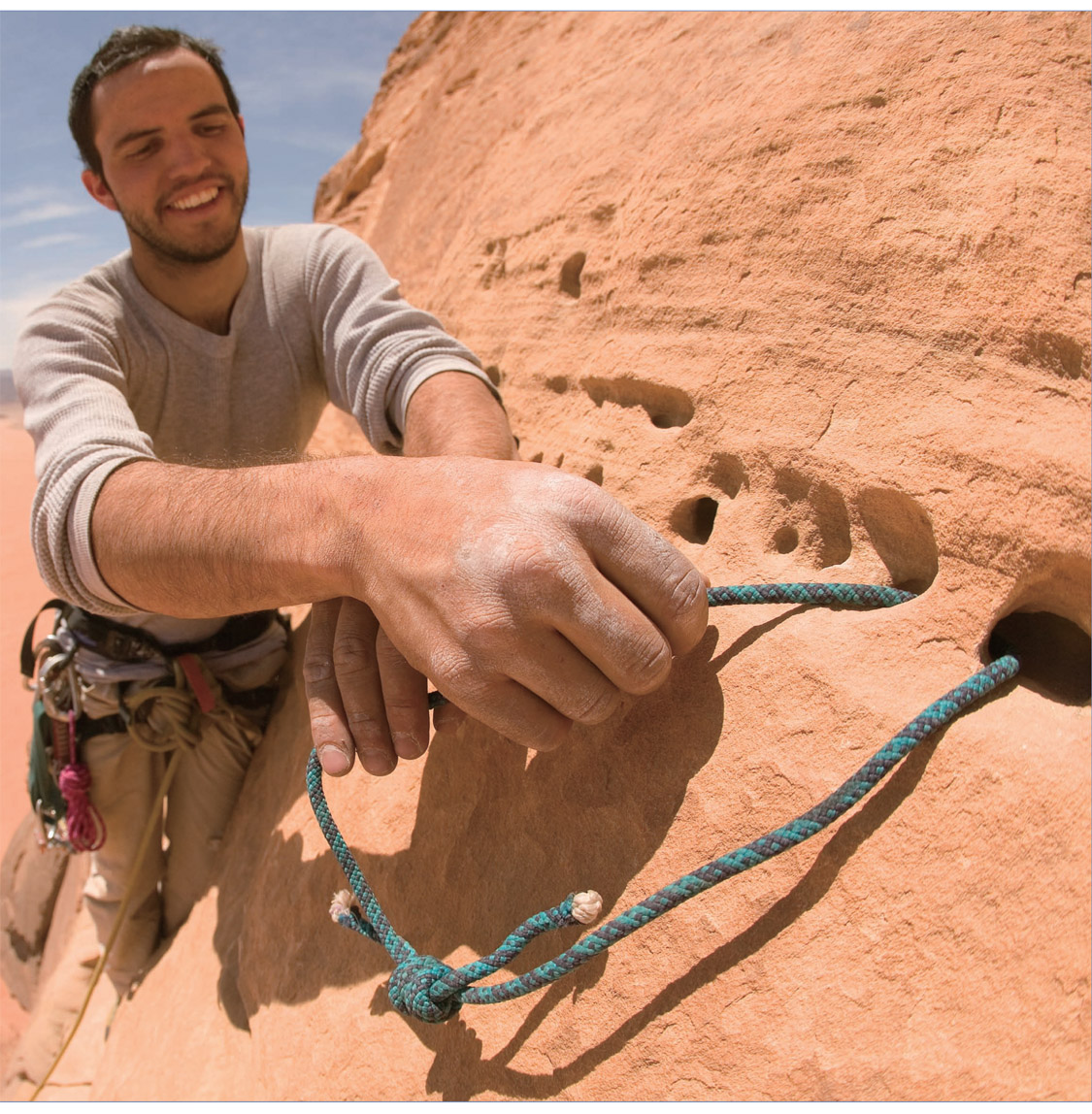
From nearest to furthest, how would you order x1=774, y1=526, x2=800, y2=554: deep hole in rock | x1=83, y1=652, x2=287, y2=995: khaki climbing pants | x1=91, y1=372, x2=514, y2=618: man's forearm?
x1=91, y1=372, x2=514, y2=618: man's forearm, x1=774, y1=526, x2=800, y2=554: deep hole in rock, x1=83, y1=652, x2=287, y2=995: khaki climbing pants

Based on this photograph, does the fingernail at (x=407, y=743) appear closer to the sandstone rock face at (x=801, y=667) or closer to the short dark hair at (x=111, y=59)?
the sandstone rock face at (x=801, y=667)

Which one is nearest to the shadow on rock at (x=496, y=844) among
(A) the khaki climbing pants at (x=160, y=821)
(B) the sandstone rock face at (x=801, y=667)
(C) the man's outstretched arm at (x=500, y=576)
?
(B) the sandstone rock face at (x=801, y=667)

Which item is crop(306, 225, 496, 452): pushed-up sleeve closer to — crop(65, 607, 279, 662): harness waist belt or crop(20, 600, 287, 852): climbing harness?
crop(65, 607, 279, 662): harness waist belt

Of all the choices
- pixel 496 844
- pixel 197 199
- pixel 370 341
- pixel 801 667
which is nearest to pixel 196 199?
pixel 197 199

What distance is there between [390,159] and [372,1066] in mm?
3770

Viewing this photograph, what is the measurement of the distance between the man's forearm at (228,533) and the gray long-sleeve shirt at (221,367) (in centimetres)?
9

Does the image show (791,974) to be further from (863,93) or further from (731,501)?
(863,93)

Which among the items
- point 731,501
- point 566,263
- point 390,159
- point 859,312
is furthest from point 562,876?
point 390,159

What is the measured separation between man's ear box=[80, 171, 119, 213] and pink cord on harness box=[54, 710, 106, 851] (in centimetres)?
120

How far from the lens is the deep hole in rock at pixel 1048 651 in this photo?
3.24ft

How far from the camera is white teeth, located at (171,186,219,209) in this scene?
6.01 ft

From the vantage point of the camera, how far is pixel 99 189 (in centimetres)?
196

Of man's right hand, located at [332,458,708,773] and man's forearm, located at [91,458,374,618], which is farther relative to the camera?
man's forearm, located at [91,458,374,618]

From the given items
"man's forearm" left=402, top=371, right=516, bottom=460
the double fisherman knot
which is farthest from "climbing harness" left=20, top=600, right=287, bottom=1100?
the double fisherman knot
